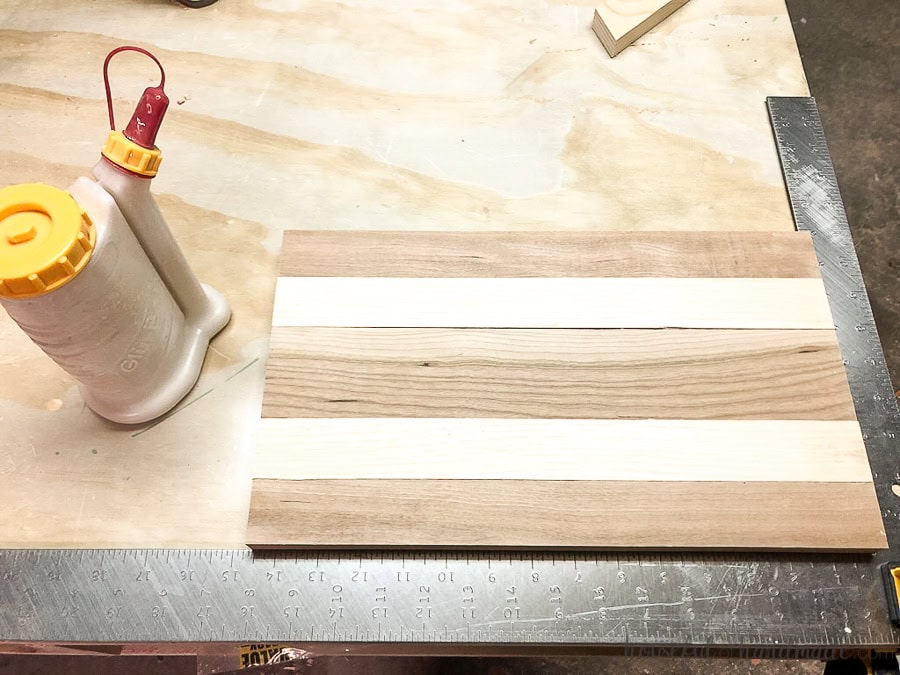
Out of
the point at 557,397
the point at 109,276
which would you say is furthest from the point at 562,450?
the point at 109,276

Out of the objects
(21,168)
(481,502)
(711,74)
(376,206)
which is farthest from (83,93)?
(711,74)

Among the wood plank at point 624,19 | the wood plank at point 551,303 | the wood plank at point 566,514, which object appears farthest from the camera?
the wood plank at point 624,19

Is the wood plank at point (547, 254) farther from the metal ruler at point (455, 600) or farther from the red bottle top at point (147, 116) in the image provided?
the metal ruler at point (455, 600)

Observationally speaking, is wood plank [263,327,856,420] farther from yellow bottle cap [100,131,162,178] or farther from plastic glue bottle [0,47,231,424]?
yellow bottle cap [100,131,162,178]

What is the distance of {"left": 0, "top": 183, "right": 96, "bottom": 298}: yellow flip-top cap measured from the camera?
60 cm

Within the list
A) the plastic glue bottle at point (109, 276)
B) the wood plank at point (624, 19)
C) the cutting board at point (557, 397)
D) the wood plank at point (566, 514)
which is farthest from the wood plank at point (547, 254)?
the wood plank at point (624, 19)

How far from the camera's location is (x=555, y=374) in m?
0.86

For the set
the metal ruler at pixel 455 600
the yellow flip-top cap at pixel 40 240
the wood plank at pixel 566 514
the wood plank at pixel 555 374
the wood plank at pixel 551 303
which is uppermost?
the yellow flip-top cap at pixel 40 240

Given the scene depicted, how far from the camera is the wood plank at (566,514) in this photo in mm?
786

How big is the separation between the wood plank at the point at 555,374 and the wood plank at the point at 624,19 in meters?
0.59

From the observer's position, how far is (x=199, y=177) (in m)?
1.07

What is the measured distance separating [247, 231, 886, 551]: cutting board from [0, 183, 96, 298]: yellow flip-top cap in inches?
11.6

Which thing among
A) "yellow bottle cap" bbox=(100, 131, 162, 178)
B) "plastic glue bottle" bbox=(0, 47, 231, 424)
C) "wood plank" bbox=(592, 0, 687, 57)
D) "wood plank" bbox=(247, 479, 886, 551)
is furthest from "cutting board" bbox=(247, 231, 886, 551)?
"wood plank" bbox=(592, 0, 687, 57)

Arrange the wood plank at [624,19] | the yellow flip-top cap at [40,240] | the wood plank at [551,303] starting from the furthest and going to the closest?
the wood plank at [624,19] < the wood plank at [551,303] < the yellow flip-top cap at [40,240]
